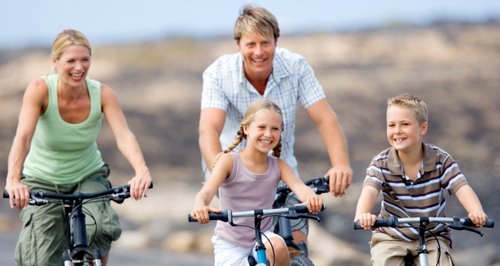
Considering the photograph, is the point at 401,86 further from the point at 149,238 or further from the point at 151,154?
the point at 149,238

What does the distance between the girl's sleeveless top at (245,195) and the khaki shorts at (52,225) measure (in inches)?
38.4

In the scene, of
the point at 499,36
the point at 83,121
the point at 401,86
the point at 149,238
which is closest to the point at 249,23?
the point at 83,121

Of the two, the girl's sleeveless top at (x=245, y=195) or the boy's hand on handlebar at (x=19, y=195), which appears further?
the boy's hand on handlebar at (x=19, y=195)

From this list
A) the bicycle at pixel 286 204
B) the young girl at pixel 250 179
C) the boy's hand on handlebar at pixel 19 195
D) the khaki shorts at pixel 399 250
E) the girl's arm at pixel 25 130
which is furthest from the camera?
the bicycle at pixel 286 204

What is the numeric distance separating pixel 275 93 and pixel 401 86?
15.1 m

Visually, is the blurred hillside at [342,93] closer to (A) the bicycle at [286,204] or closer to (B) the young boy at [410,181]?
(A) the bicycle at [286,204]

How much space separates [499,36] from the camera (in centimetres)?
2623

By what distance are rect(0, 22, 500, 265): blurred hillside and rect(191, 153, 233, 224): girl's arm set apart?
24.7ft

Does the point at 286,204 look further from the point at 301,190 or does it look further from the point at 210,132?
the point at 301,190

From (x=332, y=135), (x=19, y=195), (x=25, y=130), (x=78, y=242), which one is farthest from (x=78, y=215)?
(x=332, y=135)

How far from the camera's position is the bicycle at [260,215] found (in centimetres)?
725

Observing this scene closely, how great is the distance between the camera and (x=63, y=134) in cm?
863

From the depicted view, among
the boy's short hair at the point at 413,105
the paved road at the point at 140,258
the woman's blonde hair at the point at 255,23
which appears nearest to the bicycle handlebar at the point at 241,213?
the boy's short hair at the point at 413,105

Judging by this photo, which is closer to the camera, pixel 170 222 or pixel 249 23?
pixel 249 23
